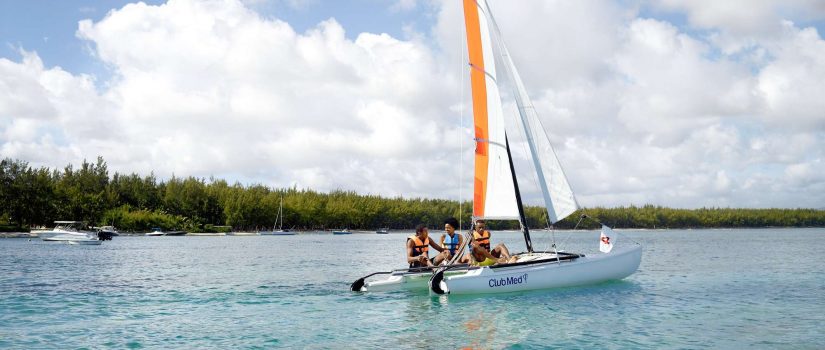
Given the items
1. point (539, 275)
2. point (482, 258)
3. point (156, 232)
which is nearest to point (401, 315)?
point (482, 258)

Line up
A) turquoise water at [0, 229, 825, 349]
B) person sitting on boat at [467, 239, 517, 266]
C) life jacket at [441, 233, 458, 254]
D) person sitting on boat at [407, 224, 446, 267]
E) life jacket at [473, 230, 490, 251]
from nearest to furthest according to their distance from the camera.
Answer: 1. turquoise water at [0, 229, 825, 349]
2. person sitting on boat at [467, 239, 517, 266]
3. life jacket at [473, 230, 490, 251]
4. person sitting on boat at [407, 224, 446, 267]
5. life jacket at [441, 233, 458, 254]

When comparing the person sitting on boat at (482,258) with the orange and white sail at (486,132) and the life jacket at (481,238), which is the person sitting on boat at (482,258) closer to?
the life jacket at (481,238)

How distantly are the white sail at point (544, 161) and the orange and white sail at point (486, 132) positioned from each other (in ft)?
2.17

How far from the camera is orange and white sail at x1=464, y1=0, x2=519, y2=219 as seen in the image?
22703 mm

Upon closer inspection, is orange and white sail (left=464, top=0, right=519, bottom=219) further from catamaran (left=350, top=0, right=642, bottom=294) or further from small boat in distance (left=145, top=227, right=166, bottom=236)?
small boat in distance (left=145, top=227, right=166, bottom=236)

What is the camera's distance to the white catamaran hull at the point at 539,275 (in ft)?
66.7

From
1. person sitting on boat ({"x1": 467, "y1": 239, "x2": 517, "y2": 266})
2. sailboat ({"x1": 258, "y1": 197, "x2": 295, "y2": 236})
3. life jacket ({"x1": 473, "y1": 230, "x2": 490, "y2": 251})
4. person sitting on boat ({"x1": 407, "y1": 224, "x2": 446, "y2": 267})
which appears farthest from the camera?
sailboat ({"x1": 258, "y1": 197, "x2": 295, "y2": 236})

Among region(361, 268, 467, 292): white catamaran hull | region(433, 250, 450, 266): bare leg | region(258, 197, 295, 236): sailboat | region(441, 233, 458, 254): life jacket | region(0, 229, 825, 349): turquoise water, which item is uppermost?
region(258, 197, 295, 236): sailboat

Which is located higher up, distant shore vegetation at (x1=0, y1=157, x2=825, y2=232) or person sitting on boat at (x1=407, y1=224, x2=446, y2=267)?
distant shore vegetation at (x1=0, y1=157, x2=825, y2=232)

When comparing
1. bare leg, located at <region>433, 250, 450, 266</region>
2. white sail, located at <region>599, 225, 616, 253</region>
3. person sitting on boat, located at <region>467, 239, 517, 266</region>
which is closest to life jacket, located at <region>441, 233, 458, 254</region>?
bare leg, located at <region>433, 250, 450, 266</region>

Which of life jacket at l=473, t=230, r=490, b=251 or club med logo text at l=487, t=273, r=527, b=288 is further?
life jacket at l=473, t=230, r=490, b=251

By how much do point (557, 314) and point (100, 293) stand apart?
57.4 feet

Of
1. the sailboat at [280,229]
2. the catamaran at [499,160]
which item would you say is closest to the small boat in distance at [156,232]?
the sailboat at [280,229]

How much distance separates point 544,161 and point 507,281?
4.78 metres
